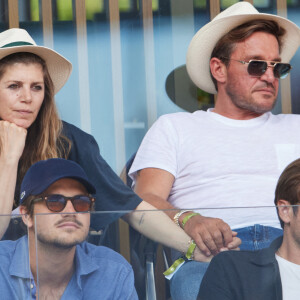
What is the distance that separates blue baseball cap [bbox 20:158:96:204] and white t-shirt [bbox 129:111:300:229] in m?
0.53

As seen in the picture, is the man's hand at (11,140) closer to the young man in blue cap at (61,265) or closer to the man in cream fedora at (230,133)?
the man in cream fedora at (230,133)

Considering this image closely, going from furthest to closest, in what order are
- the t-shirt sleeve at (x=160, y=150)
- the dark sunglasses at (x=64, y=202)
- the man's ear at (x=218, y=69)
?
the man's ear at (x=218, y=69) → the t-shirt sleeve at (x=160, y=150) → the dark sunglasses at (x=64, y=202)

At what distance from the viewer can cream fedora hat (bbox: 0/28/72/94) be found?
2613 millimetres

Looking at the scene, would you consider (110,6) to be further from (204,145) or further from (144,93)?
(204,145)

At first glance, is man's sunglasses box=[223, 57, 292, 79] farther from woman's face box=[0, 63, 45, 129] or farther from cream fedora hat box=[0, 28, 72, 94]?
woman's face box=[0, 63, 45, 129]

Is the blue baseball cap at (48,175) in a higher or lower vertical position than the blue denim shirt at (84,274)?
higher

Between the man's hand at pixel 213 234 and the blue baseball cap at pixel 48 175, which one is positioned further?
the blue baseball cap at pixel 48 175

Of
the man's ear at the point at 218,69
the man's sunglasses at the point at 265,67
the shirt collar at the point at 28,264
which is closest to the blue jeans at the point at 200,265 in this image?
the shirt collar at the point at 28,264

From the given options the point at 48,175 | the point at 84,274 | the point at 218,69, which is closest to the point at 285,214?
the point at 84,274

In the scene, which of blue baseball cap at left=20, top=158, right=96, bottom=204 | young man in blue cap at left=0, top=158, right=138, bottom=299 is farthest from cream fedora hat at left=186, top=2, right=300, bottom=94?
young man in blue cap at left=0, top=158, right=138, bottom=299

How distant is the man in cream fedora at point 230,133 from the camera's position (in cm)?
265

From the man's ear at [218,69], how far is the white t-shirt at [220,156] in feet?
0.55

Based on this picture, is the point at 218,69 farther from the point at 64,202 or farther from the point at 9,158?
the point at 64,202

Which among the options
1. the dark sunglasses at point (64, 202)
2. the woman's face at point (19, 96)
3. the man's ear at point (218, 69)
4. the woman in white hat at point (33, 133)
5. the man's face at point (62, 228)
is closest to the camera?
the man's face at point (62, 228)
